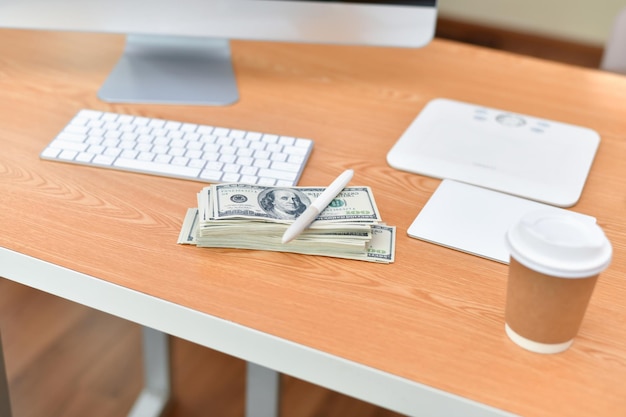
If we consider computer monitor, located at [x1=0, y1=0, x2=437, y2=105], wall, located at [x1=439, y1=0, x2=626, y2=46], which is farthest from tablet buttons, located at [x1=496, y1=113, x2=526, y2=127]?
wall, located at [x1=439, y1=0, x2=626, y2=46]

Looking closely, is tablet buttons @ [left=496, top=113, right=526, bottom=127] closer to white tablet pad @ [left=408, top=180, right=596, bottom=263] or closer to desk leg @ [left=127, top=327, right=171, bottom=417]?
white tablet pad @ [left=408, top=180, right=596, bottom=263]

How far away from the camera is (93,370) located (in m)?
1.65

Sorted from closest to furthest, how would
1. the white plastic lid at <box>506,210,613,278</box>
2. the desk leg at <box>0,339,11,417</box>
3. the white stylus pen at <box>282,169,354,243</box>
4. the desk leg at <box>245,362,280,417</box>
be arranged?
1. the white plastic lid at <box>506,210,613,278</box>
2. the white stylus pen at <box>282,169,354,243</box>
3. the desk leg at <box>0,339,11,417</box>
4. the desk leg at <box>245,362,280,417</box>

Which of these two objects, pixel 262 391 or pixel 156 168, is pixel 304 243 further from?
pixel 262 391

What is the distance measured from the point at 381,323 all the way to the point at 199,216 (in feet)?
0.74

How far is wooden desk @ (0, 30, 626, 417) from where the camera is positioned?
63 centimetres

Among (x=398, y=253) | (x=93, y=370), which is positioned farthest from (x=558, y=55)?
(x=398, y=253)

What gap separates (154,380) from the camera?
1520mm

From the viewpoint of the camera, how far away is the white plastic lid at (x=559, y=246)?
591 mm

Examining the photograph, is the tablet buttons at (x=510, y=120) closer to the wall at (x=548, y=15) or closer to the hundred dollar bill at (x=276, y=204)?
the hundred dollar bill at (x=276, y=204)

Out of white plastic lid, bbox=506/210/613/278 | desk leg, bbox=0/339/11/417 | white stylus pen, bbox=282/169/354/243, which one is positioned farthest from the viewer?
desk leg, bbox=0/339/11/417

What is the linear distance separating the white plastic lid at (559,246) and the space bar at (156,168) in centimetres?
42

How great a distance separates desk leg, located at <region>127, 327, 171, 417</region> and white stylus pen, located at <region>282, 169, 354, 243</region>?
748 millimetres

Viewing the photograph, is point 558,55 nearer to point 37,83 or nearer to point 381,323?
point 37,83
